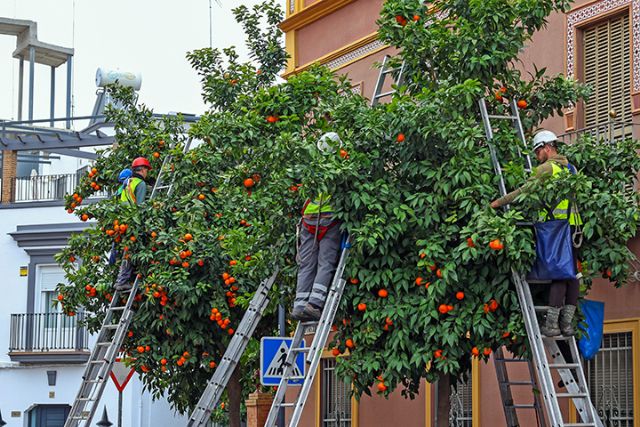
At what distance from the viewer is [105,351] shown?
14.8 m

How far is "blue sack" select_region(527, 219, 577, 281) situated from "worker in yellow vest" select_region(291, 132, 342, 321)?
1807 millimetres

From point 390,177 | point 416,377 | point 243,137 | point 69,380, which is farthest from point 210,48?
point 69,380

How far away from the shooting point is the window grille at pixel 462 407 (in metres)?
16.2

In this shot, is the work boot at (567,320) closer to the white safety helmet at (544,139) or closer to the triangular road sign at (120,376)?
the white safety helmet at (544,139)

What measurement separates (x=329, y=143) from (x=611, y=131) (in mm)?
4124

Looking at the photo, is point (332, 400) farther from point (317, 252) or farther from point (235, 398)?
point (317, 252)

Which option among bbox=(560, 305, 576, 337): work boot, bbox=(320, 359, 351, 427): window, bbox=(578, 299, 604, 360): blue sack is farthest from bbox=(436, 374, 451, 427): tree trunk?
bbox=(320, 359, 351, 427): window

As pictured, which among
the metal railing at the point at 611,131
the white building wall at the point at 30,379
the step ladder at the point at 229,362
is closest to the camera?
the step ladder at the point at 229,362

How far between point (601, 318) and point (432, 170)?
268 centimetres

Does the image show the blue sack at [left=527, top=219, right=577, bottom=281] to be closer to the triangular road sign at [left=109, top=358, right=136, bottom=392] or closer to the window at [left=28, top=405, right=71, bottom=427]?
the triangular road sign at [left=109, top=358, right=136, bottom=392]

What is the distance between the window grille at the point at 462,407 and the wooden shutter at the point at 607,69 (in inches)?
153

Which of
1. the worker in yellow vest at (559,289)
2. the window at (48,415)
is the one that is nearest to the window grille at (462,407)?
the worker in yellow vest at (559,289)

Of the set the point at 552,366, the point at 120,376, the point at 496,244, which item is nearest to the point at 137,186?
the point at 120,376

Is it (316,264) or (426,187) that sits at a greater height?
(426,187)
